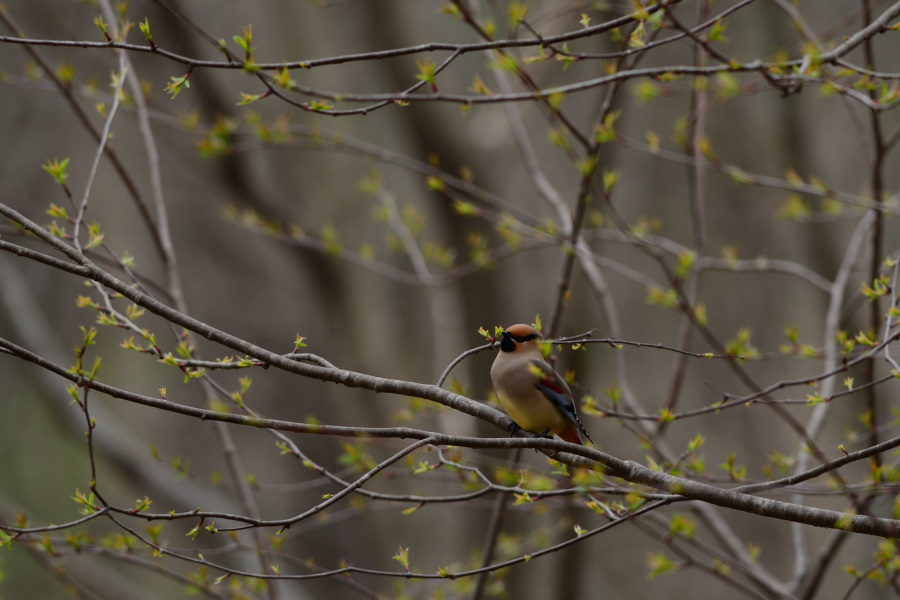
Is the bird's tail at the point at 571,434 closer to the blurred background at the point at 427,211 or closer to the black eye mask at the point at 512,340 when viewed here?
the blurred background at the point at 427,211

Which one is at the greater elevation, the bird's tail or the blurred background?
the blurred background

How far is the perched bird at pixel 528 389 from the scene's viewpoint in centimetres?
312

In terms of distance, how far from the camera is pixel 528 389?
3.12 meters

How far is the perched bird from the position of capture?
10.2ft

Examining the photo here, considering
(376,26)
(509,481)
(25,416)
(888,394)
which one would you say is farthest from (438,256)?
(25,416)

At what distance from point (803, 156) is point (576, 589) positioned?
3888 mm

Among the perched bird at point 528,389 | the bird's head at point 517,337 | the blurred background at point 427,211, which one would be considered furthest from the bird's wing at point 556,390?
the blurred background at point 427,211

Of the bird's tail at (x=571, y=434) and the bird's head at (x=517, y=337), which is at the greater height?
the bird's head at (x=517, y=337)

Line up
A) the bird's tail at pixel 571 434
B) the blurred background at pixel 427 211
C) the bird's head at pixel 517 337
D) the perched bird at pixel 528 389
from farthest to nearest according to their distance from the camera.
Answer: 1. the blurred background at pixel 427 211
2. the bird's tail at pixel 571 434
3. the bird's head at pixel 517 337
4. the perched bird at pixel 528 389

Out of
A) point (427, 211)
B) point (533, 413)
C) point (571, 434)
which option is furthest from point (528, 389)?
point (427, 211)

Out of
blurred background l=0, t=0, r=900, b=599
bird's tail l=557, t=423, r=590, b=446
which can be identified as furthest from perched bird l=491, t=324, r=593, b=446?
blurred background l=0, t=0, r=900, b=599

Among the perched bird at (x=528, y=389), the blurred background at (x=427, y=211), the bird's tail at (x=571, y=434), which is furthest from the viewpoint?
the blurred background at (x=427, y=211)

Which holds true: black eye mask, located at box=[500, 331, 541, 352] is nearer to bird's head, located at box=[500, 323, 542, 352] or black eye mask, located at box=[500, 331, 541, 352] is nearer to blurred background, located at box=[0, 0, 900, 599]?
bird's head, located at box=[500, 323, 542, 352]


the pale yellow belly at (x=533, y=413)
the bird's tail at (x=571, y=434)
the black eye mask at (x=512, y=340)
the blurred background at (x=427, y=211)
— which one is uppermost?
the blurred background at (x=427, y=211)
